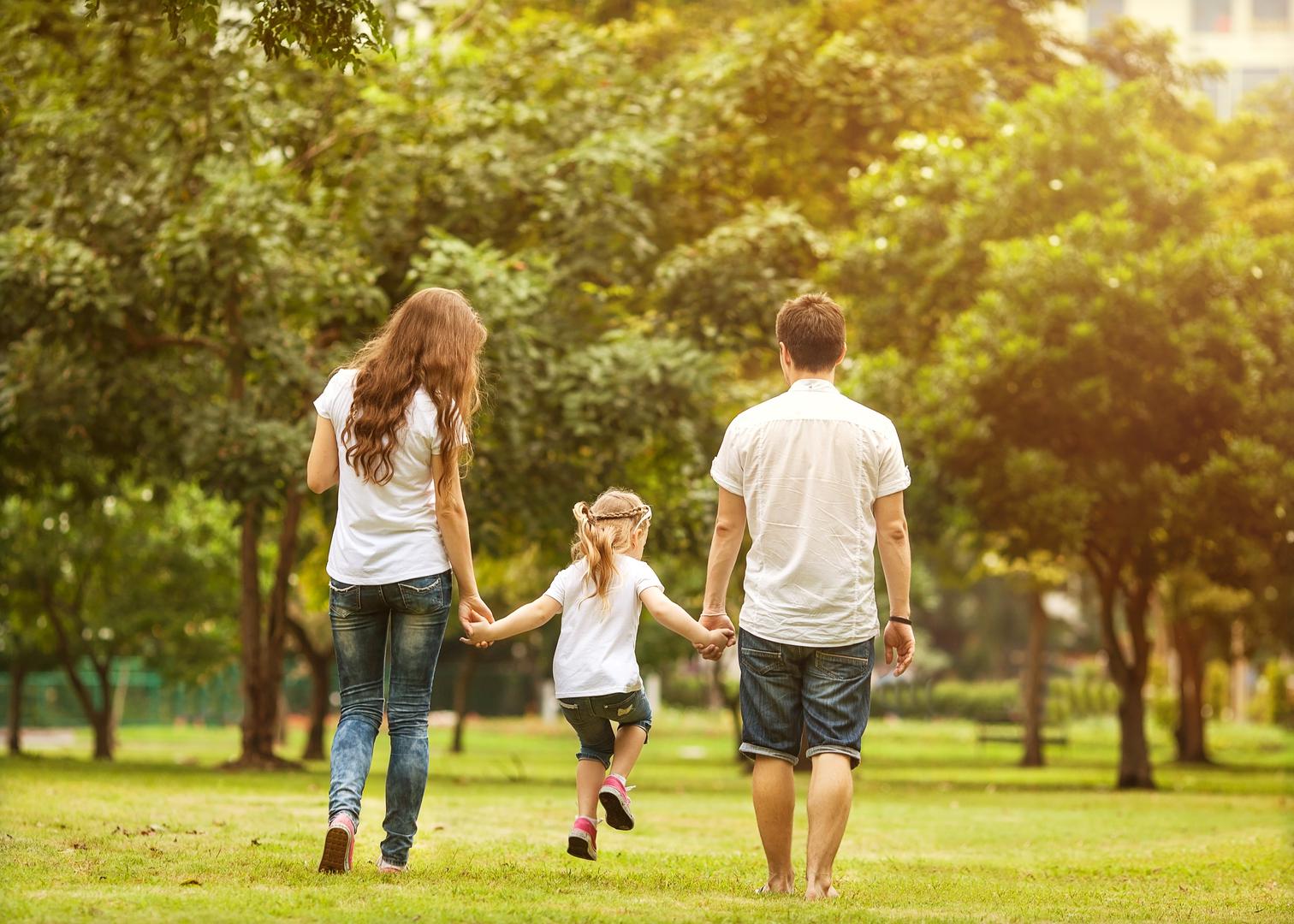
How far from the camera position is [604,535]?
6383 mm

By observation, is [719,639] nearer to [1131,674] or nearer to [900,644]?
[900,644]

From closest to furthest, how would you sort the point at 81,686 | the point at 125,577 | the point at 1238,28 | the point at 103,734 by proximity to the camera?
the point at 103,734, the point at 81,686, the point at 125,577, the point at 1238,28

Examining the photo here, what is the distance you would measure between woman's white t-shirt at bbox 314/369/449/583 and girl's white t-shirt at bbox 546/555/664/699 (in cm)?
67

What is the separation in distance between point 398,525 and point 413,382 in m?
0.53

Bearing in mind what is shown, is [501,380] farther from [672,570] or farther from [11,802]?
[672,570]

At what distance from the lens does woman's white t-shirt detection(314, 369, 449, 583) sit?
5.87 metres

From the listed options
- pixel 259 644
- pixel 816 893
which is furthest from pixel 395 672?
pixel 259 644

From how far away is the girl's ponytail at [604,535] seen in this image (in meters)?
6.39

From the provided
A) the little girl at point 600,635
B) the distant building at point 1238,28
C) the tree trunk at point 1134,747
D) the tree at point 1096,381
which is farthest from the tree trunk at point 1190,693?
the distant building at point 1238,28

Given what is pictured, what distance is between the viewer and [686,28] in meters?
21.7

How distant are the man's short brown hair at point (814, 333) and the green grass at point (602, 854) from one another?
6.41ft

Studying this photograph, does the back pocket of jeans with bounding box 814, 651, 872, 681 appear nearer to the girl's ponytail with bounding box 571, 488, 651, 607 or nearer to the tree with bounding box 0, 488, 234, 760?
the girl's ponytail with bounding box 571, 488, 651, 607

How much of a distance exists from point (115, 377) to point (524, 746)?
20.5 m

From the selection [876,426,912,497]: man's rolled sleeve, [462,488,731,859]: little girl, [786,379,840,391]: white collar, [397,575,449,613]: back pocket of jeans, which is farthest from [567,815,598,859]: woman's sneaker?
[786,379,840,391]: white collar
